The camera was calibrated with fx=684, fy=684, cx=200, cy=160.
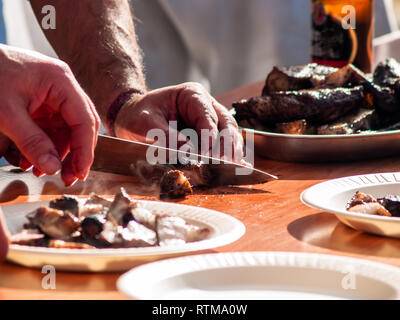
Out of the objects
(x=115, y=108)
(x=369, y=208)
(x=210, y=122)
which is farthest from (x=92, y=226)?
(x=115, y=108)

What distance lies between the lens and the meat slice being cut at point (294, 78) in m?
1.91

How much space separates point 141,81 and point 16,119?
107cm

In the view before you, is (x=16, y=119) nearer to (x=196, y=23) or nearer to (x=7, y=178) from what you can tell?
(x=7, y=178)

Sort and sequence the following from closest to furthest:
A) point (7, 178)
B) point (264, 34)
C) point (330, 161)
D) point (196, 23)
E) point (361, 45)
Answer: point (7, 178) → point (330, 161) → point (361, 45) → point (196, 23) → point (264, 34)

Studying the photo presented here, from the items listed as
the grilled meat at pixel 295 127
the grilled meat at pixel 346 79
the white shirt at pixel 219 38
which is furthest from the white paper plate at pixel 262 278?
the white shirt at pixel 219 38

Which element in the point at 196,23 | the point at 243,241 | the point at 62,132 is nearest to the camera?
the point at 243,241

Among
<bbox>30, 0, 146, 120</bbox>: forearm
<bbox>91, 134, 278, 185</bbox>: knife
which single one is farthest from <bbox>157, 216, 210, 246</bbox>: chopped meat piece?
→ <bbox>30, 0, 146, 120</bbox>: forearm

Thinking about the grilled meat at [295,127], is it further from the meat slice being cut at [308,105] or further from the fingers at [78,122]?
the fingers at [78,122]

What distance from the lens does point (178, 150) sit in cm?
149

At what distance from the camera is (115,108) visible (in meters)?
1.95

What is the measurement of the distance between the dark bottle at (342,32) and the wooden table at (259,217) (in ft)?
2.26

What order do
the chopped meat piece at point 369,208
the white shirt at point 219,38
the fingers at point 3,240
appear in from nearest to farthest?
the fingers at point 3,240, the chopped meat piece at point 369,208, the white shirt at point 219,38

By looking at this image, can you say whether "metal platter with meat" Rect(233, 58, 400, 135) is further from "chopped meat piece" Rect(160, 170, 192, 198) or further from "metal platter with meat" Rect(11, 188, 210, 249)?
"metal platter with meat" Rect(11, 188, 210, 249)
